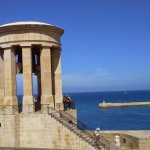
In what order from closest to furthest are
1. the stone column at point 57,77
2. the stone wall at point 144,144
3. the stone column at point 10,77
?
the stone wall at point 144,144, the stone column at point 10,77, the stone column at point 57,77

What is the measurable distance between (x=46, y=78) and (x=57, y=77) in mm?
1496

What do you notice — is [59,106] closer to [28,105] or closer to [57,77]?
[57,77]

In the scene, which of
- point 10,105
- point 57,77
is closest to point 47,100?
point 57,77

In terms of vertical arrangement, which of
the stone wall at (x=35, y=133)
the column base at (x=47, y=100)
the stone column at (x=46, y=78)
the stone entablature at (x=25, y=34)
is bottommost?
the stone wall at (x=35, y=133)

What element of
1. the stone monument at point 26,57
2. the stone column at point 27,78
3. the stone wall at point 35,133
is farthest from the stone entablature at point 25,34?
the stone wall at point 35,133

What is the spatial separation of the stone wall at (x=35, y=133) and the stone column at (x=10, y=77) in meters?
1.29

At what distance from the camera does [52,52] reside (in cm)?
2269

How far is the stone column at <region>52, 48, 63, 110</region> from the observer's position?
2228 cm

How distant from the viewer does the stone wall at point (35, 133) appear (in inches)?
760

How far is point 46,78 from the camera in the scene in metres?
21.1

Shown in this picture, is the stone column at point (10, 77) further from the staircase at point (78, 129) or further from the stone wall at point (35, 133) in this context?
the staircase at point (78, 129)

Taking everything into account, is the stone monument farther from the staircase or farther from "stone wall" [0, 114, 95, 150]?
"stone wall" [0, 114, 95, 150]

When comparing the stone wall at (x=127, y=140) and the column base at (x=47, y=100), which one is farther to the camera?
the column base at (x=47, y=100)

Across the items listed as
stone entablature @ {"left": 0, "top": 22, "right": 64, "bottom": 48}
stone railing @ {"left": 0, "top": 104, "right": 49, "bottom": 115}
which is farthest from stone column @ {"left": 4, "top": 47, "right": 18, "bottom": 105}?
stone entablature @ {"left": 0, "top": 22, "right": 64, "bottom": 48}
